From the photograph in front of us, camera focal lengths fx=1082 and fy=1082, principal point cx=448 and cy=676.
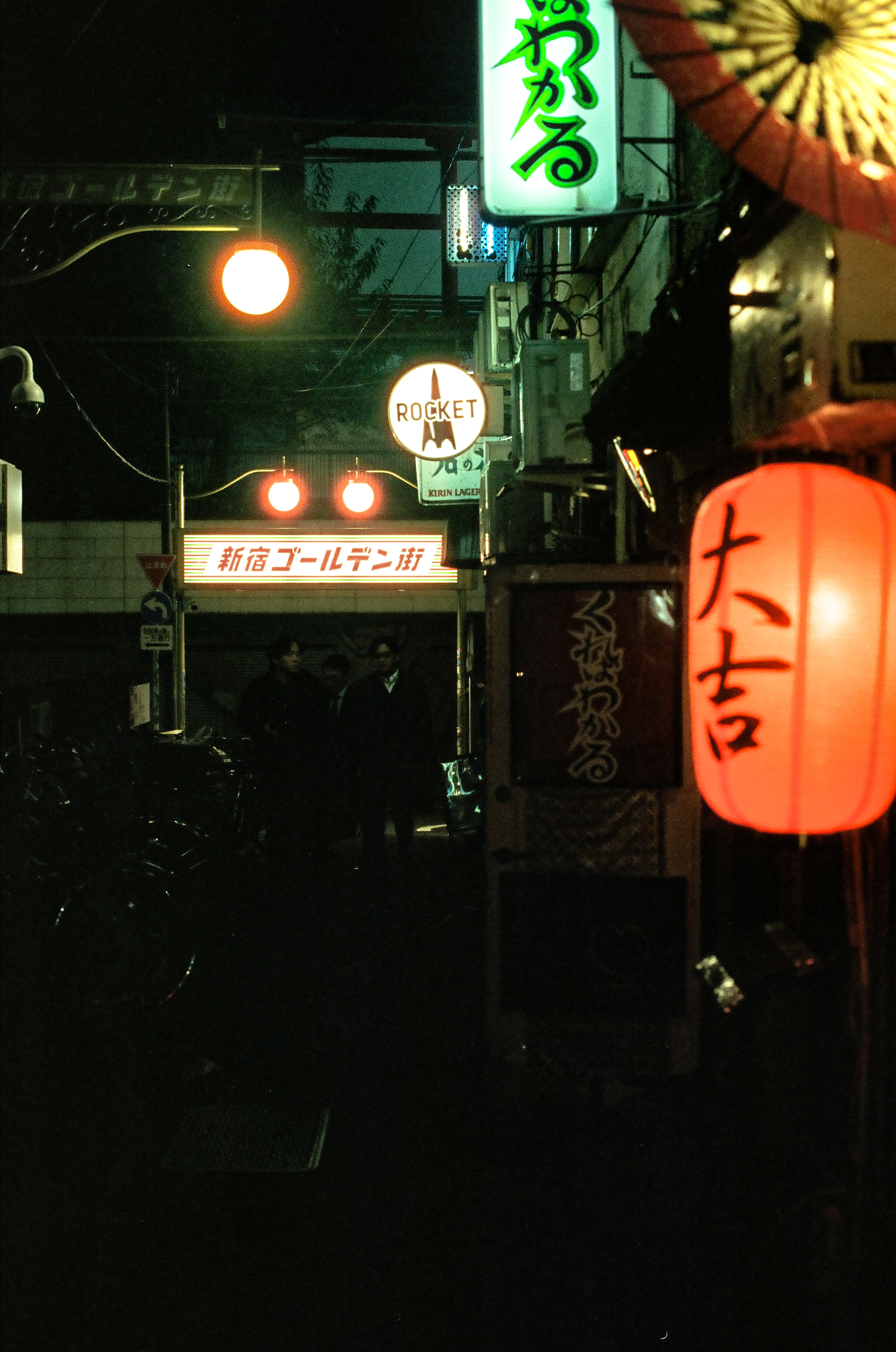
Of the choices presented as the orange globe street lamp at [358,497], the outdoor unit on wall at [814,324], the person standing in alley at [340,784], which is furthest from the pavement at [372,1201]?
the orange globe street lamp at [358,497]

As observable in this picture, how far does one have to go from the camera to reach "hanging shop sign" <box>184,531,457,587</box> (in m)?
22.2

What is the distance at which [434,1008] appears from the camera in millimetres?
8078

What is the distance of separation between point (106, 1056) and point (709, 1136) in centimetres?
395

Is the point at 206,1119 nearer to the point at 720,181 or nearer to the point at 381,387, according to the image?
the point at 720,181

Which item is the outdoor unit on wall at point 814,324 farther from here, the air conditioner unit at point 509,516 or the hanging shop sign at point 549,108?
the air conditioner unit at point 509,516

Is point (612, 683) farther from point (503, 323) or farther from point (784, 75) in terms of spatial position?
point (503, 323)

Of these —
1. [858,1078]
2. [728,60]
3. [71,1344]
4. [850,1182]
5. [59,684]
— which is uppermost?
[728,60]

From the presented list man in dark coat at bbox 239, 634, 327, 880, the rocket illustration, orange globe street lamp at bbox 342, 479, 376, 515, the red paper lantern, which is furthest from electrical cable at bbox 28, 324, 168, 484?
the red paper lantern

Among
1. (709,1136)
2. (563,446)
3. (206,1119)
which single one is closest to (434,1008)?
(206,1119)

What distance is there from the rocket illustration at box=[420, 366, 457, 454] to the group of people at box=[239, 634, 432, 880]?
261cm

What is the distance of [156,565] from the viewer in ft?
63.0

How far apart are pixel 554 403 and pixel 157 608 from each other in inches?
456

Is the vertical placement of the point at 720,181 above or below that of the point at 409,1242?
above

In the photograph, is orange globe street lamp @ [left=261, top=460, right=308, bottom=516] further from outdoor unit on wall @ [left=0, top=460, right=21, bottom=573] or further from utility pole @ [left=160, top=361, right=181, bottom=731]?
outdoor unit on wall @ [left=0, top=460, right=21, bottom=573]
